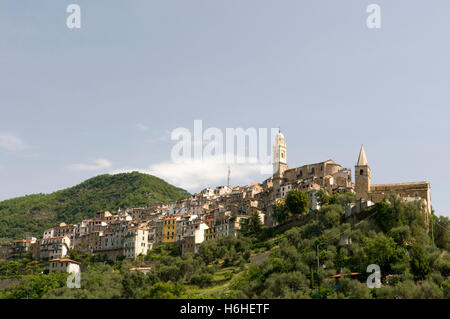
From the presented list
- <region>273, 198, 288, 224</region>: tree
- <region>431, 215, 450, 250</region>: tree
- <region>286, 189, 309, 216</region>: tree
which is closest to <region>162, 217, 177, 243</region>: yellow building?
<region>273, 198, 288, 224</region>: tree

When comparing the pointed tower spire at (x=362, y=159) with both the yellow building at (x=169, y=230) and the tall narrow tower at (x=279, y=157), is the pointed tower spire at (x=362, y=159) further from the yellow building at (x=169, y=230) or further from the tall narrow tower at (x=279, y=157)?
the yellow building at (x=169, y=230)

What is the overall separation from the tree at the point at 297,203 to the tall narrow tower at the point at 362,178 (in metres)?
8.64

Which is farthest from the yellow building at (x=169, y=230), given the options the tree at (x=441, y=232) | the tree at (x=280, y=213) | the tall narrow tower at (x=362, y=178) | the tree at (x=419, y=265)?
the tree at (x=419, y=265)

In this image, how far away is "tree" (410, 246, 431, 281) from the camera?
5097 cm

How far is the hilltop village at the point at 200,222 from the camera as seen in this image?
84562 mm

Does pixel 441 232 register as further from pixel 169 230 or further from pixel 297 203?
pixel 169 230

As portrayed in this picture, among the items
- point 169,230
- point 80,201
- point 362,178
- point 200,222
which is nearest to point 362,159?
point 362,178

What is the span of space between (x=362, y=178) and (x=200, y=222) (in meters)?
30.9

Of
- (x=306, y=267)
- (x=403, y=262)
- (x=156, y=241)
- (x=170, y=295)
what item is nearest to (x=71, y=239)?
(x=156, y=241)

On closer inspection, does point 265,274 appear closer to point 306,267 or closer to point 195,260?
point 306,267

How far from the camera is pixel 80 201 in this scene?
17188 cm
